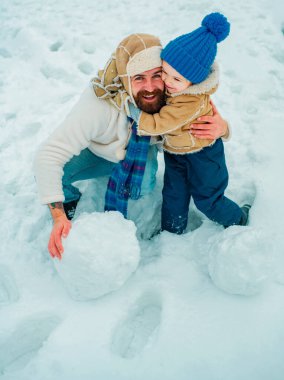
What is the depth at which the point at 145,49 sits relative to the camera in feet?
4.37

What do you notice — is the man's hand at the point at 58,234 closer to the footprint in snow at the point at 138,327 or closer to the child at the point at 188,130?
the footprint in snow at the point at 138,327

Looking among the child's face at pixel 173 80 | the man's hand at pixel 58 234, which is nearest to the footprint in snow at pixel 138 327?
the man's hand at pixel 58 234

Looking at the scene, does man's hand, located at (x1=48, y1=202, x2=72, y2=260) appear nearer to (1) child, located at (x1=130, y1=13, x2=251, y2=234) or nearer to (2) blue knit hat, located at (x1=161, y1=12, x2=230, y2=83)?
(1) child, located at (x1=130, y1=13, x2=251, y2=234)

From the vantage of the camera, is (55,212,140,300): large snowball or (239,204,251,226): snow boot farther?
(239,204,251,226): snow boot

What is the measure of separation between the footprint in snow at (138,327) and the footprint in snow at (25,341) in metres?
0.28

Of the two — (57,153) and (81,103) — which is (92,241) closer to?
(57,153)

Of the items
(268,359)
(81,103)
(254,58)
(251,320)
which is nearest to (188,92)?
(81,103)

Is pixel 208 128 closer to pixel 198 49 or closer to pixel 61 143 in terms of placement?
pixel 198 49

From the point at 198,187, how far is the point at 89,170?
2.02ft

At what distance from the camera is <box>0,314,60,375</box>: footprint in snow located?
1.34m

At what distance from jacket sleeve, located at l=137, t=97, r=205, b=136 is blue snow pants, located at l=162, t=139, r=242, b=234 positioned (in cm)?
21

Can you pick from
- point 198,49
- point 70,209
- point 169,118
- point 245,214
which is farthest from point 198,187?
point 70,209

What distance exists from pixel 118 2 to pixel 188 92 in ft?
8.53

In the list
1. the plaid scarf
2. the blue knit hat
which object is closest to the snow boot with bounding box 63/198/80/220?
the plaid scarf
